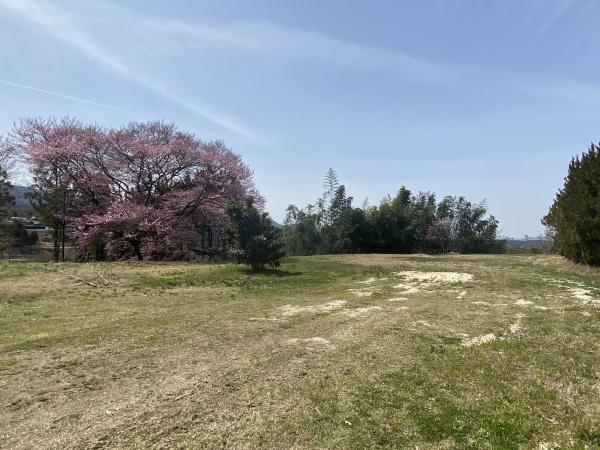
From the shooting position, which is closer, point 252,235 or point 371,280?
point 371,280

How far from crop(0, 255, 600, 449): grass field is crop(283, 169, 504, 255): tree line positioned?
1657cm

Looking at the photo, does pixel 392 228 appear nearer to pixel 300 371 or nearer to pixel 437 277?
pixel 437 277

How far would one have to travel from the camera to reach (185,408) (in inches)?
134

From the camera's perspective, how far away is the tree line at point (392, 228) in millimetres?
25453

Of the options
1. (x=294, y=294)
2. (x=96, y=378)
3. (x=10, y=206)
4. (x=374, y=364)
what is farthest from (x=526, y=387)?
(x=10, y=206)

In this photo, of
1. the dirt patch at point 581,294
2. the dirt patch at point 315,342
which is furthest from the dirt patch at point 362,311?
the dirt patch at point 581,294

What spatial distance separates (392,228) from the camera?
25953 millimetres

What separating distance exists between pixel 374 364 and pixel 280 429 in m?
1.71

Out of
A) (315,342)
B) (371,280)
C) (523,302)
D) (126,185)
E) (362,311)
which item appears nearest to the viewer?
(315,342)

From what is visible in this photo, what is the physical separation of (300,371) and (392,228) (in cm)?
2248

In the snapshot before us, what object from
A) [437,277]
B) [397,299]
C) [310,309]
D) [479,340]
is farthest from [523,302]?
[310,309]

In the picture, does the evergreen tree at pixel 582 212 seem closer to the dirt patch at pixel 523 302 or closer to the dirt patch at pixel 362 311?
the dirt patch at pixel 523 302

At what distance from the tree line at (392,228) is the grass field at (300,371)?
16.6 metres

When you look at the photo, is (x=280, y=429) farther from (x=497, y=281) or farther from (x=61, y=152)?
(x=61, y=152)
